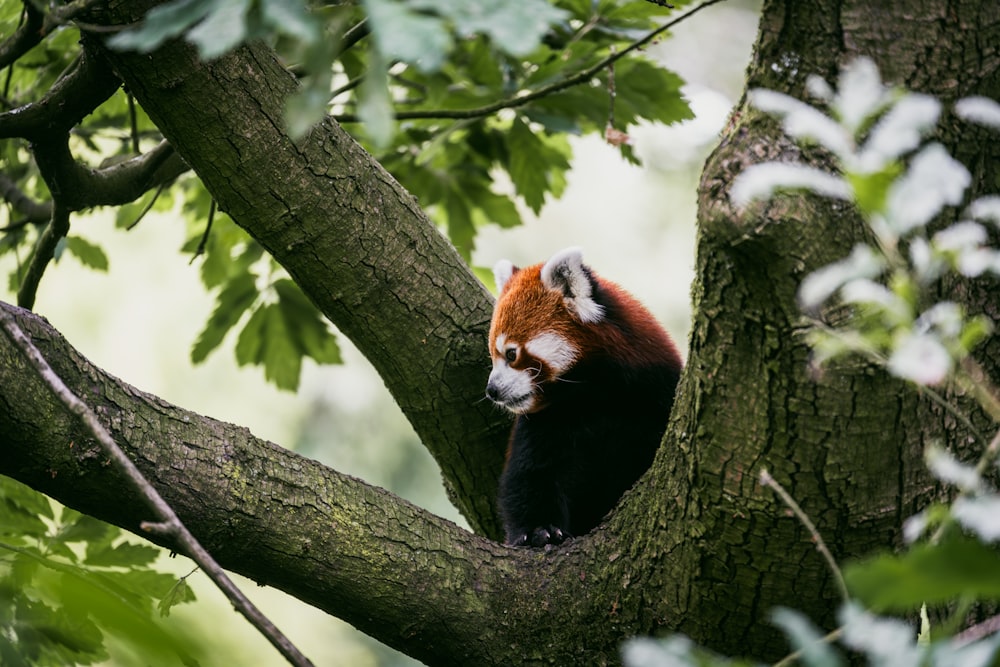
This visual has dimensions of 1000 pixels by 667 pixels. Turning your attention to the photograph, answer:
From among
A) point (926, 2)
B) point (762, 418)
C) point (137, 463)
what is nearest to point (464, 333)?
point (137, 463)

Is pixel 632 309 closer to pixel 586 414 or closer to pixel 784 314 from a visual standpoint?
pixel 586 414

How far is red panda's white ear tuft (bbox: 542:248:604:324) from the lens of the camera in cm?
295

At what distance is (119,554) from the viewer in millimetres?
2064

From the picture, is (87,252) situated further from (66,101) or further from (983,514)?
(983,514)

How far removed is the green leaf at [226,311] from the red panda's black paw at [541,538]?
1.19m

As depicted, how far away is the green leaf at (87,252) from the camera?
2.95m

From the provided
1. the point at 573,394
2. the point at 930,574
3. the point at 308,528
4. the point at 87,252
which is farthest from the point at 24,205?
the point at 930,574

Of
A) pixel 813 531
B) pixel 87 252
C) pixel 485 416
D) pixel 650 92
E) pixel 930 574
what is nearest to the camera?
pixel 930 574

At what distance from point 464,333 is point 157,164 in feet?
3.20

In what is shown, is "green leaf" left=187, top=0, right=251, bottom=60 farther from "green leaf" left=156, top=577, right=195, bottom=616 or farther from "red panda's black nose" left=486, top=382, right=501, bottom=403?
"red panda's black nose" left=486, top=382, right=501, bottom=403

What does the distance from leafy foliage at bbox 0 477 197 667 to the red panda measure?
993 mm

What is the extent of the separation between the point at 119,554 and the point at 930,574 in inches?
71.9

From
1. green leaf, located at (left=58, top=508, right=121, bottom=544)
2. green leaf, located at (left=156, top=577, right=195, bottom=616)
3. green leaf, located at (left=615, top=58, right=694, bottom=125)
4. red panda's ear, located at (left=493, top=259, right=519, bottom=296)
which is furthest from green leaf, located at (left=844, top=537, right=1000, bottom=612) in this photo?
red panda's ear, located at (left=493, top=259, right=519, bottom=296)

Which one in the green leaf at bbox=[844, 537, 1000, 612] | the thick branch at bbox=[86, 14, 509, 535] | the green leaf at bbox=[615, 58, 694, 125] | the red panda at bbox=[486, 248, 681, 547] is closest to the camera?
the green leaf at bbox=[844, 537, 1000, 612]
